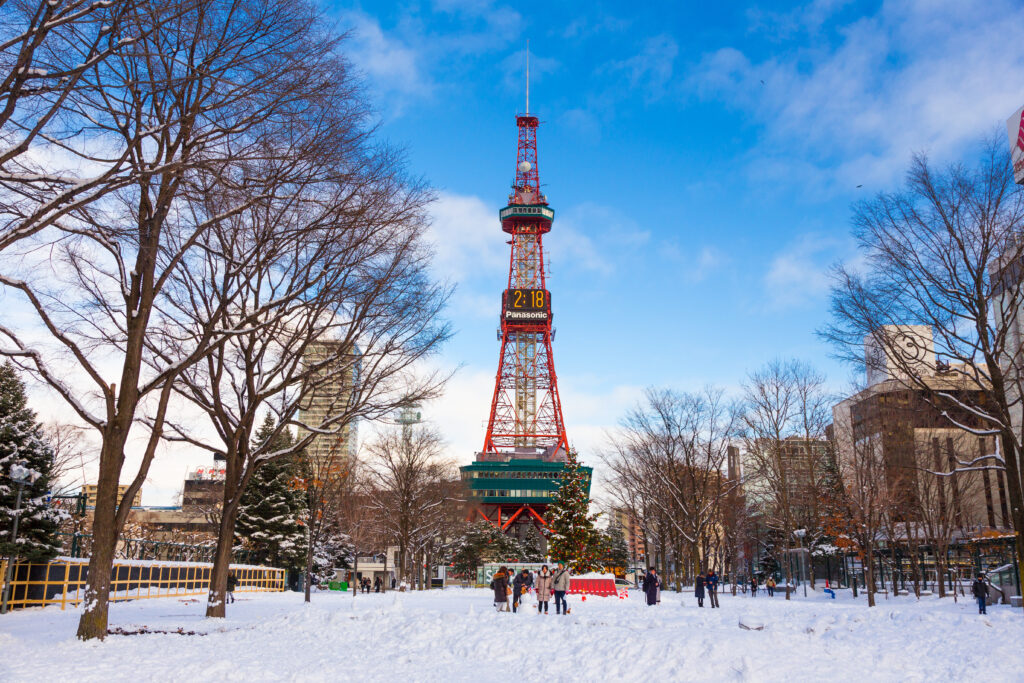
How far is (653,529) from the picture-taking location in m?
59.3

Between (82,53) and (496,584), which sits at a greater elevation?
(82,53)

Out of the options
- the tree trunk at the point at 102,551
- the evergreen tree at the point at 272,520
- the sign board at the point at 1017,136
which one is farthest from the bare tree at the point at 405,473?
the sign board at the point at 1017,136

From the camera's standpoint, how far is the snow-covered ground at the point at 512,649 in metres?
10.7

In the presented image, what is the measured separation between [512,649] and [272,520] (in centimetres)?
3786

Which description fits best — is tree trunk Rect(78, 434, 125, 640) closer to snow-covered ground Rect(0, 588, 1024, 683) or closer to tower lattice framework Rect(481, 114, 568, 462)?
snow-covered ground Rect(0, 588, 1024, 683)

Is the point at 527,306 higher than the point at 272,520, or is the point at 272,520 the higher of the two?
the point at 527,306

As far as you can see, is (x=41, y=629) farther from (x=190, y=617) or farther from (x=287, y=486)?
(x=287, y=486)

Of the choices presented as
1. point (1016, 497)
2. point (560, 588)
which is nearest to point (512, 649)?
point (560, 588)

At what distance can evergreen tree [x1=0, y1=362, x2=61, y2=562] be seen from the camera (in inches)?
941

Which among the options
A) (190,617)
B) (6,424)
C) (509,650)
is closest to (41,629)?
(190,617)

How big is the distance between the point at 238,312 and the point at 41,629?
27.2 ft

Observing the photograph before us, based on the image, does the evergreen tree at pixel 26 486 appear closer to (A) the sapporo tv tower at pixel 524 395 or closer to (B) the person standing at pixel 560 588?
(B) the person standing at pixel 560 588

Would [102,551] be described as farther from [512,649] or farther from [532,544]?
[532,544]

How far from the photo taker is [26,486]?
24.6 m
